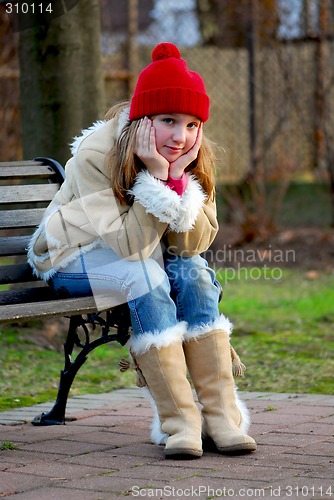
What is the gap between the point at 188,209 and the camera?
320 cm

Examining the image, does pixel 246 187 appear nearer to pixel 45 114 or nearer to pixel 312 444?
pixel 45 114

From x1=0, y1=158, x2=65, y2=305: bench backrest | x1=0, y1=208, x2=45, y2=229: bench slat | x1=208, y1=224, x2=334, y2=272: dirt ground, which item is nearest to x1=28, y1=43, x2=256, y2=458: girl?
x1=0, y1=158, x2=65, y2=305: bench backrest

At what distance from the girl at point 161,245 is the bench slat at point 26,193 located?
474mm

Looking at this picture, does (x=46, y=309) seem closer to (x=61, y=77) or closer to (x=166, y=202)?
(x=166, y=202)

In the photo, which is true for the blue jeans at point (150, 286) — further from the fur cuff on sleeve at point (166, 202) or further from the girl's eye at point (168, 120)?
the girl's eye at point (168, 120)

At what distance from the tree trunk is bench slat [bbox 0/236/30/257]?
139 centimetres

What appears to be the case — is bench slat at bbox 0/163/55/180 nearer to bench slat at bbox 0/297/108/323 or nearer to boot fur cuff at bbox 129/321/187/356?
bench slat at bbox 0/297/108/323

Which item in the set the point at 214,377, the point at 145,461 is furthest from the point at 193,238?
the point at 145,461

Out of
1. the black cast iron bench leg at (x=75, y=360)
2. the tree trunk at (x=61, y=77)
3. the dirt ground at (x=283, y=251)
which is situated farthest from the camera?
the dirt ground at (x=283, y=251)

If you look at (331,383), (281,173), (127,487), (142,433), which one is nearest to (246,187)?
(281,173)

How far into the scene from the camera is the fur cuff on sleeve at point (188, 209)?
3.19 m

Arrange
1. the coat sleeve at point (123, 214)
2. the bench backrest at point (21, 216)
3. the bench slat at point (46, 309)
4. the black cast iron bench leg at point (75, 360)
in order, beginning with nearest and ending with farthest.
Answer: the bench slat at point (46, 309) → the coat sleeve at point (123, 214) → the black cast iron bench leg at point (75, 360) → the bench backrest at point (21, 216)

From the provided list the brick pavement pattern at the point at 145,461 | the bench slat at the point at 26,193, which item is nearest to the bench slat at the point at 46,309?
the brick pavement pattern at the point at 145,461

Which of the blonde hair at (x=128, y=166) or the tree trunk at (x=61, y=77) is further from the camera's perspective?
the tree trunk at (x=61, y=77)
